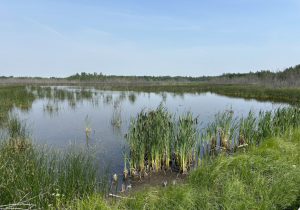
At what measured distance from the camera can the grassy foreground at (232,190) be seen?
3.52 meters

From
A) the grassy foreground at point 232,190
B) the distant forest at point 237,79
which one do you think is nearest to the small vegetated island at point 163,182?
the grassy foreground at point 232,190

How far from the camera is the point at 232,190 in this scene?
385 cm

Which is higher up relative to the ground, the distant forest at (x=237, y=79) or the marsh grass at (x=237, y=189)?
the distant forest at (x=237, y=79)

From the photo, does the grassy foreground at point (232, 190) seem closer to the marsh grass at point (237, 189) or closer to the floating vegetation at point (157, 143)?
the marsh grass at point (237, 189)

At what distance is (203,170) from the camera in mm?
4676

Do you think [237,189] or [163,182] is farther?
[163,182]

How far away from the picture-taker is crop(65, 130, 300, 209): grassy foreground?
3.52m

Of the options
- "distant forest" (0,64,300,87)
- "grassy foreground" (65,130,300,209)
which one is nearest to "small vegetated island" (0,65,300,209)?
"grassy foreground" (65,130,300,209)

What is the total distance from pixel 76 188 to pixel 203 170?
2.79 meters

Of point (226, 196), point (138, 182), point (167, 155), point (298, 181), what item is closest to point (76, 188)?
point (138, 182)

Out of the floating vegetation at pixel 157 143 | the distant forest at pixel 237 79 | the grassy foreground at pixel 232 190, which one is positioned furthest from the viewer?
the distant forest at pixel 237 79

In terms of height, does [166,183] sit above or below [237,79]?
below

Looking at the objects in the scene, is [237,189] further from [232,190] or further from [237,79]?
[237,79]

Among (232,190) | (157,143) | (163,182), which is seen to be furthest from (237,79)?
(232,190)
